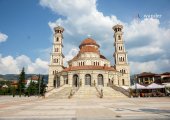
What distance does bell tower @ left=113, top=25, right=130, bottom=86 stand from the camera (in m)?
72.8

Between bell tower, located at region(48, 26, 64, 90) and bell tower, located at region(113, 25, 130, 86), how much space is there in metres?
23.2

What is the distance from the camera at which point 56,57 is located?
249ft

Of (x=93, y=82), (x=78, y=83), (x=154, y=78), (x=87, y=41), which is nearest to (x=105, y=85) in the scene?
(x=93, y=82)

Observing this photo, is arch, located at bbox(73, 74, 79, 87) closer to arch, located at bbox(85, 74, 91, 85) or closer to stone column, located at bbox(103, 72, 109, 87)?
arch, located at bbox(85, 74, 91, 85)

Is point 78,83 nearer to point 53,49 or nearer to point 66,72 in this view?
point 66,72

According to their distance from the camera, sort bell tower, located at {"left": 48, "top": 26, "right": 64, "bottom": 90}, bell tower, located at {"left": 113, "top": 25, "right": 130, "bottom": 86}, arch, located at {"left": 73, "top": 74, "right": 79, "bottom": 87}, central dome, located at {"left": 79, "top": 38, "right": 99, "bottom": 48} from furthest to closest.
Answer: central dome, located at {"left": 79, "top": 38, "right": 99, "bottom": 48} → bell tower, located at {"left": 48, "top": 26, "right": 64, "bottom": 90} → bell tower, located at {"left": 113, "top": 25, "right": 130, "bottom": 86} → arch, located at {"left": 73, "top": 74, "right": 79, "bottom": 87}

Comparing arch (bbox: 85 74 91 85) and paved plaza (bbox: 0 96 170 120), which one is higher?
arch (bbox: 85 74 91 85)

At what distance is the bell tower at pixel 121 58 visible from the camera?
72750mm

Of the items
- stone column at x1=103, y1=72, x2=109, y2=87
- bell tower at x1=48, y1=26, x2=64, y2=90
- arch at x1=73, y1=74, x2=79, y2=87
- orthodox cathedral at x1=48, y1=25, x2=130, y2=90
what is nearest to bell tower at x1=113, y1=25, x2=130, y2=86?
orthodox cathedral at x1=48, y1=25, x2=130, y2=90

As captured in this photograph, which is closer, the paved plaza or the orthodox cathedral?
the paved plaza

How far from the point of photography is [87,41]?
256 feet

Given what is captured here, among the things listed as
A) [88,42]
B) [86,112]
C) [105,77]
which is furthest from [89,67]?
[86,112]

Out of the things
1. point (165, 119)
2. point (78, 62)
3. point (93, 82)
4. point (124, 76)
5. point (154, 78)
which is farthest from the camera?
point (154, 78)

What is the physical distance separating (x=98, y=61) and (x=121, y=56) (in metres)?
11.5
